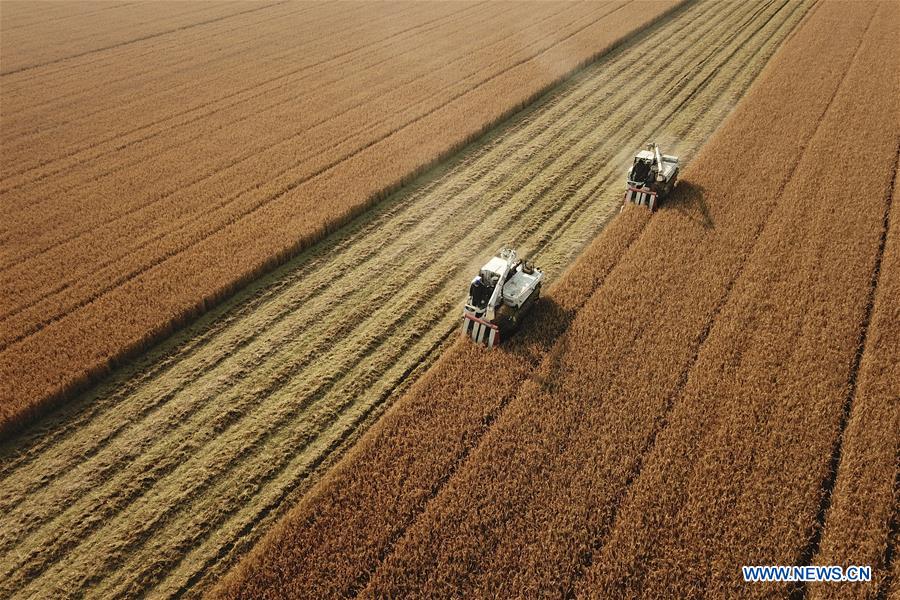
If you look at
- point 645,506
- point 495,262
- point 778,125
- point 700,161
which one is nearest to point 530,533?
point 645,506

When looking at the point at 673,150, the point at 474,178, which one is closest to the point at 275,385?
the point at 474,178

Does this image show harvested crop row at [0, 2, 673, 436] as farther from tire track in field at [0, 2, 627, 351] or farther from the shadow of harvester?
the shadow of harvester

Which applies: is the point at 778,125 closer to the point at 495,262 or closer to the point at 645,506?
the point at 495,262

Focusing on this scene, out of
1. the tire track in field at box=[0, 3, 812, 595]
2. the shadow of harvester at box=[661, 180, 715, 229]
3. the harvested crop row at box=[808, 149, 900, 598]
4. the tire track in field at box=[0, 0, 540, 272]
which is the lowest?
the harvested crop row at box=[808, 149, 900, 598]

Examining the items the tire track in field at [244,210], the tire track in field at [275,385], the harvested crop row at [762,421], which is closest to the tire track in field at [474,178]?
the tire track in field at [275,385]

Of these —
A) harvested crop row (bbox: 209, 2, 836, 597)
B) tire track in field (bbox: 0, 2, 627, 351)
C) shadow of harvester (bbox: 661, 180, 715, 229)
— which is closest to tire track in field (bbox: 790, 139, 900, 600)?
harvested crop row (bbox: 209, 2, 836, 597)

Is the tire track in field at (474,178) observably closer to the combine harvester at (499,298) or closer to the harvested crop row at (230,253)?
the harvested crop row at (230,253)

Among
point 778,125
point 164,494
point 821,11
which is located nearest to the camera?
point 164,494
